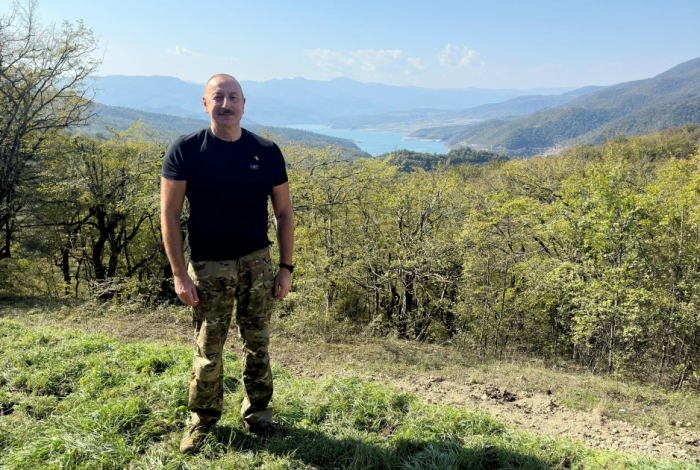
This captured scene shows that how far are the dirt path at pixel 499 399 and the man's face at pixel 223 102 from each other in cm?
321

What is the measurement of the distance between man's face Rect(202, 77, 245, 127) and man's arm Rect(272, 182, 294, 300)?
1.94 feet

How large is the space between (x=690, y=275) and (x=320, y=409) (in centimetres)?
1293

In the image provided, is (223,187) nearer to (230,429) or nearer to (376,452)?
(230,429)

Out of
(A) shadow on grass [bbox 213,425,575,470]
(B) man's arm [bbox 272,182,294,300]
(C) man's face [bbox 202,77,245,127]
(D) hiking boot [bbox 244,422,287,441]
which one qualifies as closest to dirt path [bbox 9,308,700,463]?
(A) shadow on grass [bbox 213,425,575,470]

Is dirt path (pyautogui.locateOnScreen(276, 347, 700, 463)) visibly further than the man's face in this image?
Yes

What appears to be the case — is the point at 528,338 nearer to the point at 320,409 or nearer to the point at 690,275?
the point at 690,275

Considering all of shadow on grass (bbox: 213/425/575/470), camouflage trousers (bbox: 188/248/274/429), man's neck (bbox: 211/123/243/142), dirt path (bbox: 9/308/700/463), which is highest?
man's neck (bbox: 211/123/243/142)

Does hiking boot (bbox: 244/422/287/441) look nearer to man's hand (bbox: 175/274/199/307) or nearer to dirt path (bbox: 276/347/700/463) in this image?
man's hand (bbox: 175/274/199/307)

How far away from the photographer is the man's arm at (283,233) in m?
2.77

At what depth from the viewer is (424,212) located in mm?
15438

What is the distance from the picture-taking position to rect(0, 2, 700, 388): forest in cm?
1081

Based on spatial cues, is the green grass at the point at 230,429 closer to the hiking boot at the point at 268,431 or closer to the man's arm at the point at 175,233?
the hiking boot at the point at 268,431

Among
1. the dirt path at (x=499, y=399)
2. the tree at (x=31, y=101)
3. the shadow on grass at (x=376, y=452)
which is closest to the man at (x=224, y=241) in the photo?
the shadow on grass at (x=376, y=452)

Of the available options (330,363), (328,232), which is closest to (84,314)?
(330,363)
